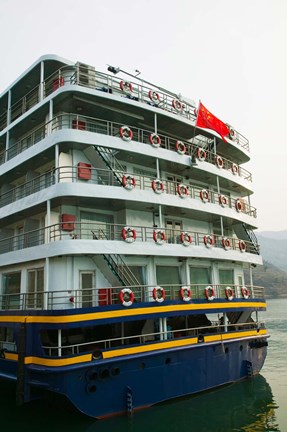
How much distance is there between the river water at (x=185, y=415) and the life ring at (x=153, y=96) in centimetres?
1317

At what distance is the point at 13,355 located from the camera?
42.9ft

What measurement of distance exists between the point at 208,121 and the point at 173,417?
1312 cm

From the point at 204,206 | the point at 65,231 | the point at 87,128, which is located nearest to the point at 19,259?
the point at 65,231

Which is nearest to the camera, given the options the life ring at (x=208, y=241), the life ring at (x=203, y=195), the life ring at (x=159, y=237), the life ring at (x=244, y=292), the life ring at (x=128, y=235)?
the life ring at (x=128, y=235)

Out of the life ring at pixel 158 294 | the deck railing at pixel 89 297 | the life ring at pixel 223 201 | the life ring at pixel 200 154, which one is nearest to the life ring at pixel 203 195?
the life ring at pixel 223 201

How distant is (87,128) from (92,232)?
5.33m

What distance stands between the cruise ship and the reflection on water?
0.40m

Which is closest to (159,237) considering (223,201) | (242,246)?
(223,201)

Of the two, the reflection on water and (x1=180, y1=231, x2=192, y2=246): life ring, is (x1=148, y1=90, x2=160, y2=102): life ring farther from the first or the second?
the reflection on water

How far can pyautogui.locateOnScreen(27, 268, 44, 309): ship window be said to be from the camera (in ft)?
48.8

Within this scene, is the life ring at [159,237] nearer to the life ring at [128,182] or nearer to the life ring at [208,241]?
the life ring at [128,182]

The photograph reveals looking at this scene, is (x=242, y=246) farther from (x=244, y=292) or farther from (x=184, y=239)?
(x=184, y=239)

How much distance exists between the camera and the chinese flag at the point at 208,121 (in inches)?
716

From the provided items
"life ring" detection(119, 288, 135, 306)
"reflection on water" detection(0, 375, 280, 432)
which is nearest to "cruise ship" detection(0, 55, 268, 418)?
"life ring" detection(119, 288, 135, 306)
